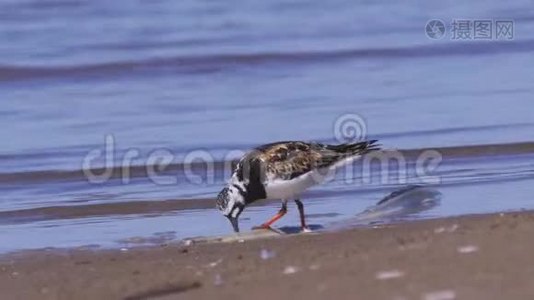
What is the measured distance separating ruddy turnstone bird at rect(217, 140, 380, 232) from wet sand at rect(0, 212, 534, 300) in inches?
26.2

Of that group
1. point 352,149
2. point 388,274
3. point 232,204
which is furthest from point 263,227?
point 388,274

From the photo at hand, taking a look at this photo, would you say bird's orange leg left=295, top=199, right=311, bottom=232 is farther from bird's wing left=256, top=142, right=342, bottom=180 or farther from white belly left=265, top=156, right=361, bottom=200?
bird's wing left=256, top=142, right=342, bottom=180

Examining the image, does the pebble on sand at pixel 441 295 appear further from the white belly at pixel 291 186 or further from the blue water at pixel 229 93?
the white belly at pixel 291 186

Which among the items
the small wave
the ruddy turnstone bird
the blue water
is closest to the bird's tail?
the ruddy turnstone bird

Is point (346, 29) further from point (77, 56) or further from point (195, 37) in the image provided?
point (77, 56)

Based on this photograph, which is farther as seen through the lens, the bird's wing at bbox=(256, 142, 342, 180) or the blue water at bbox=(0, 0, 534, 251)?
the blue water at bbox=(0, 0, 534, 251)

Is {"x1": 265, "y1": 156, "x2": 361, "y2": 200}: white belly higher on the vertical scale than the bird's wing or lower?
lower

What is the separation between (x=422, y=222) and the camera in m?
7.34

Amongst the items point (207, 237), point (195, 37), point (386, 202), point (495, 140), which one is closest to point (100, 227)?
point (207, 237)

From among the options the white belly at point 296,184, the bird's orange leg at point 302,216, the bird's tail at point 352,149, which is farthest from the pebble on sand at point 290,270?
A: the bird's tail at point 352,149

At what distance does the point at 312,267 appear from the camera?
5457 mm

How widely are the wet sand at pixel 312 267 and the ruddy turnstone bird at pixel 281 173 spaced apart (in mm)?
666

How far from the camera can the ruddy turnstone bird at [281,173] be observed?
7.73 metres

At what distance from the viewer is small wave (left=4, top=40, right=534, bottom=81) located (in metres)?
12.5
